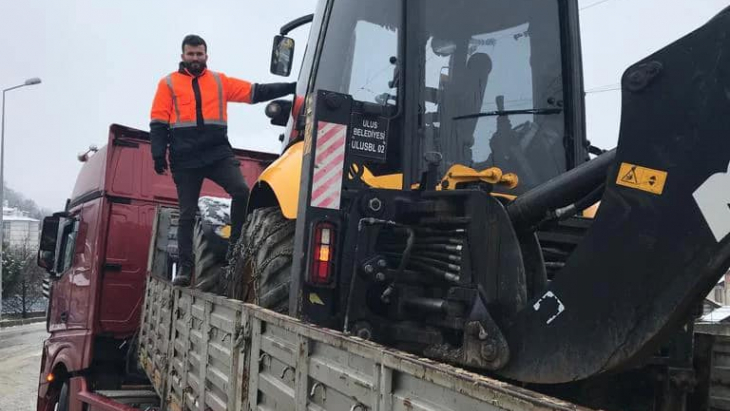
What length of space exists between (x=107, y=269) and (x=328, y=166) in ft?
16.3

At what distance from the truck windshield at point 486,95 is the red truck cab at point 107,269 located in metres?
4.93

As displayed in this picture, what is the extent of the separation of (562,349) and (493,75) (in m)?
1.88

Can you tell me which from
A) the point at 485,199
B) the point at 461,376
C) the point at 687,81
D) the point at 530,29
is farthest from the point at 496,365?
the point at 530,29

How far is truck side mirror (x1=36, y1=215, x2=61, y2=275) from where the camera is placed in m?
8.48

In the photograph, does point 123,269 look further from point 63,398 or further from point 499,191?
point 499,191

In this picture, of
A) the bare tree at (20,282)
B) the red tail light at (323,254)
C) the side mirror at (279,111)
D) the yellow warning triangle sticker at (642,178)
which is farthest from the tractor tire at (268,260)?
the bare tree at (20,282)

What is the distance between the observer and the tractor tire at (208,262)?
545 cm

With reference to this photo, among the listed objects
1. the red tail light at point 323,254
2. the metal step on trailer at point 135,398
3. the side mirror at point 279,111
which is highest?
the side mirror at point 279,111

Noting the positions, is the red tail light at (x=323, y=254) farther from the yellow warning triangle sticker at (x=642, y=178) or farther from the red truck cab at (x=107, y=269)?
the red truck cab at (x=107, y=269)

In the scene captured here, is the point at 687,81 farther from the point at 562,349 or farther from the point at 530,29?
the point at 530,29

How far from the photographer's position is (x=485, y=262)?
293 cm

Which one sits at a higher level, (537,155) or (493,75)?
(493,75)

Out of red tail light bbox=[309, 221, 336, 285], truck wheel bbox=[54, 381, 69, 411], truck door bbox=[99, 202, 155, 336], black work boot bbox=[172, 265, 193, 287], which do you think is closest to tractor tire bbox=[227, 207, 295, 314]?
red tail light bbox=[309, 221, 336, 285]

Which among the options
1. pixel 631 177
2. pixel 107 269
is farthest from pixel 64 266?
pixel 631 177
